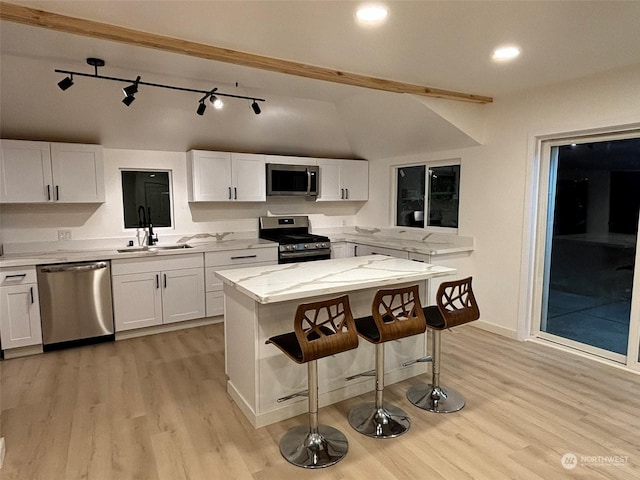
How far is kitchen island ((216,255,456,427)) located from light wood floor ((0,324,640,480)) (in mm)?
133

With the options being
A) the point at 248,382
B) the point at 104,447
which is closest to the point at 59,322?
the point at 104,447

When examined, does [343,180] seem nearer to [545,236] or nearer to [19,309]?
[545,236]

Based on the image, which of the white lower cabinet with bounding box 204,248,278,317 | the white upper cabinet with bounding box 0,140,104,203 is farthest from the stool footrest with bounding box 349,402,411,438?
the white upper cabinet with bounding box 0,140,104,203

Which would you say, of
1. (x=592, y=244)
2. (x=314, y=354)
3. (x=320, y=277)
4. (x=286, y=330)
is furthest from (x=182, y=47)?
(x=592, y=244)

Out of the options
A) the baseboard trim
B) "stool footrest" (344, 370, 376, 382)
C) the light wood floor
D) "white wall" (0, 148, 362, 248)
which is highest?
"white wall" (0, 148, 362, 248)

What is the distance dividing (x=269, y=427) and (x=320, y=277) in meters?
1.03

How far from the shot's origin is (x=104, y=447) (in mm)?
2324

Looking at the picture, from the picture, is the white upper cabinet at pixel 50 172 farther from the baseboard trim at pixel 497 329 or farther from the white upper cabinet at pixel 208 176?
the baseboard trim at pixel 497 329

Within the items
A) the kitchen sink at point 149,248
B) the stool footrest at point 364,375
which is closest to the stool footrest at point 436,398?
the stool footrest at point 364,375

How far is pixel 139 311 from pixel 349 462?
9.39 ft

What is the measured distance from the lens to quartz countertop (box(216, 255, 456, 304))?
232cm

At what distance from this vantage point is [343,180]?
5.71 m

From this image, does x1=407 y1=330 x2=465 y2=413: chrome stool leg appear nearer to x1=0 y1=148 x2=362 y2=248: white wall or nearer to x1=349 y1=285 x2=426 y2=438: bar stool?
x1=349 y1=285 x2=426 y2=438: bar stool

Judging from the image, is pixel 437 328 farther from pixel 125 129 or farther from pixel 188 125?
pixel 125 129
